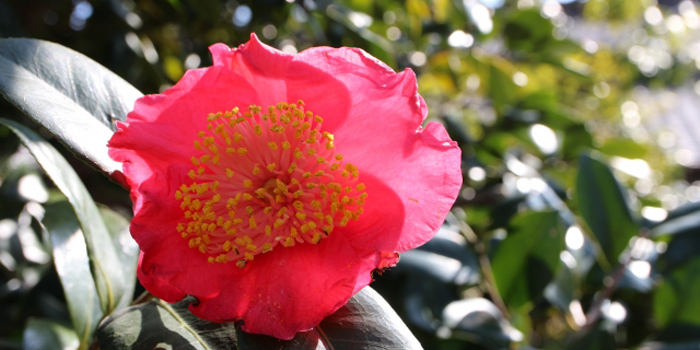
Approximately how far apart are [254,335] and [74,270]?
40cm

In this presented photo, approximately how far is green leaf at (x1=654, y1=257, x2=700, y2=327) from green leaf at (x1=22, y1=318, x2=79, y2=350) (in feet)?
4.35

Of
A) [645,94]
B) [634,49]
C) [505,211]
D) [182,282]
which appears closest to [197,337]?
[182,282]

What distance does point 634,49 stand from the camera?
9.70 feet

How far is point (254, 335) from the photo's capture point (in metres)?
0.56

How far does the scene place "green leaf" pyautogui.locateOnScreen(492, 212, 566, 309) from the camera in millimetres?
1045

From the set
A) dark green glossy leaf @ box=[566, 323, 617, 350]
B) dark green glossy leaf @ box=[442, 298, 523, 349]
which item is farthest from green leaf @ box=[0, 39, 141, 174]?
dark green glossy leaf @ box=[566, 323, 617, 350]

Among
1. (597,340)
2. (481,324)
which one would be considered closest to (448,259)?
(481,324)

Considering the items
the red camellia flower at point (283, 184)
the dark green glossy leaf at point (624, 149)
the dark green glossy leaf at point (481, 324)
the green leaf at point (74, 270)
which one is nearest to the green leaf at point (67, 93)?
the red camellia flower at point (283, 184)

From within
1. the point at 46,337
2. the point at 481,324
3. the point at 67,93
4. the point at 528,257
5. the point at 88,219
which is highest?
the point at 67,93

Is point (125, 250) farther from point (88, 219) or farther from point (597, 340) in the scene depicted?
point (597, 340)

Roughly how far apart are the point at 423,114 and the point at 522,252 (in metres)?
0.59

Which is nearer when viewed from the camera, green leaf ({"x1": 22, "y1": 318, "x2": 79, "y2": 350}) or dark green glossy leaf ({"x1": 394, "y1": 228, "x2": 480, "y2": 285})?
green leaf ({"x1": 22, "y1": 318, "x2": 79, "y2": 350})

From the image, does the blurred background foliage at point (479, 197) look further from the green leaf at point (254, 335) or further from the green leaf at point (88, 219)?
the green leaf at point (254, 335)

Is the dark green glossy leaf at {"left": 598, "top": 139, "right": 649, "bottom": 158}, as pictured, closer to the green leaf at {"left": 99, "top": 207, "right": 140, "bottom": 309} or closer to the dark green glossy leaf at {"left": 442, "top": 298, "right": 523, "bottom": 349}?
the dark green glossy leaf at {"left": 442, "top": 298, "right": 523, "bottom": 349}
